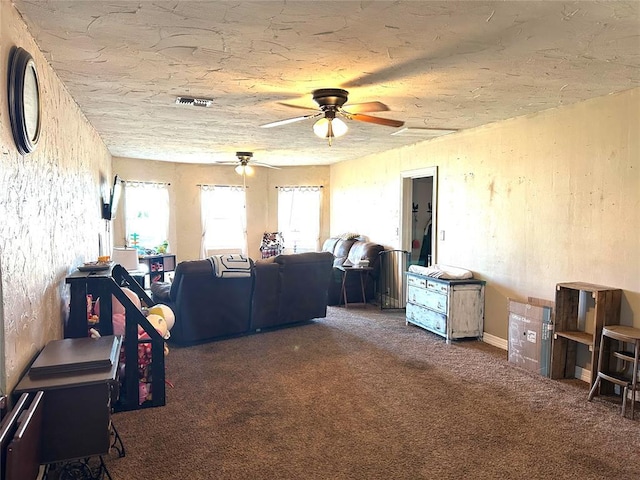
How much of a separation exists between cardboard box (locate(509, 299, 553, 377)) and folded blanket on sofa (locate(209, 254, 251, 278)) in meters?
2.69

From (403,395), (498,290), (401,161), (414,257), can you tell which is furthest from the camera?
(414,257)

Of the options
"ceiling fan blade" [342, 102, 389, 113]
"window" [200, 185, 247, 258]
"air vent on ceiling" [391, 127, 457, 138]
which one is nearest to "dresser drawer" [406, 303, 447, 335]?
"air vent on ceiling" [391, 127, 457, 138]

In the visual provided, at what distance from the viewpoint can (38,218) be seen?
93.4 inches

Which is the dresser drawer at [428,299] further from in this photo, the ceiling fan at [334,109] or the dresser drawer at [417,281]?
the ceiling fan at [334,109]

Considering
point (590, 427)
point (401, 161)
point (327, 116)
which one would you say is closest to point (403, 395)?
point (590, 427)

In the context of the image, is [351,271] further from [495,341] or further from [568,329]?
[568,329]

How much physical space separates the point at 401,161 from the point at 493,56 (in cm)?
375

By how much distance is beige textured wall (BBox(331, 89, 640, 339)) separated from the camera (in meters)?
3.42

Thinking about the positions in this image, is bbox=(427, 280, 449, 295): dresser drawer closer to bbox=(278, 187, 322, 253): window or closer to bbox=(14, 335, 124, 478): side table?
bbox=(14, 335, 124, 478): side table

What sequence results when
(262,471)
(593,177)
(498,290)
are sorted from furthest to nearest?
(498,290) < (593,177) < (262,471)

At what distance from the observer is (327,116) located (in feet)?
11.3

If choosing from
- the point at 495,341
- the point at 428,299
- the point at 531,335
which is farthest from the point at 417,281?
the point at 531,335

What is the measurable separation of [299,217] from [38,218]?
6750mm

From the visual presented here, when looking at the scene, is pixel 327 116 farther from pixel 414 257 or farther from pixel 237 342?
pixel 414 257
